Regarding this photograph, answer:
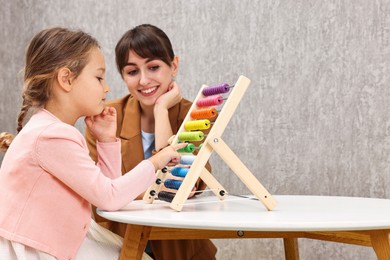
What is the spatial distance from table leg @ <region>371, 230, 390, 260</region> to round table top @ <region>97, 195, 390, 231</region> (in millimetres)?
39

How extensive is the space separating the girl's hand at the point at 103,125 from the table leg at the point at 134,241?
15.6 inches

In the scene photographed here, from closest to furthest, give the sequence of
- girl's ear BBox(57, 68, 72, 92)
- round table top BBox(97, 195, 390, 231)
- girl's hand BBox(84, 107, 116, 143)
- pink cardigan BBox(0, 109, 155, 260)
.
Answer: round table top BBox(97, 195, 390, 231) → pink cardigan BBox(0, 109, 155, 260) → girl's ear BBox(57, 68, 72, 92) → girl's hand BBox(84, 107, 116, 143)

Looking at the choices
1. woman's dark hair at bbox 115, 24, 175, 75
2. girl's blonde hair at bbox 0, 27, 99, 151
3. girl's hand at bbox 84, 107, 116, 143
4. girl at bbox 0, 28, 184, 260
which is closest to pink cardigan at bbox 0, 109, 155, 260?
girl at bbox 0, 28, 184, 260

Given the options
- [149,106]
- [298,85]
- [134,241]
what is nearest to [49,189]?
[134,241]

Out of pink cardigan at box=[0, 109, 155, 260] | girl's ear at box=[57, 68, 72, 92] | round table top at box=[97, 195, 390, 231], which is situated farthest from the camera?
girl's ear at box=[57, 68, 72, 92]

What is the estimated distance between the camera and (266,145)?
8.86 ft

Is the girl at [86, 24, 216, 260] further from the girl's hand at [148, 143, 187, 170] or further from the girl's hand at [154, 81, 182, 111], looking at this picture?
the girl's hand at [148, 143, 187, 170]

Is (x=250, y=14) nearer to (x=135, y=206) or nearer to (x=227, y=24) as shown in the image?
(x=227, y=24)

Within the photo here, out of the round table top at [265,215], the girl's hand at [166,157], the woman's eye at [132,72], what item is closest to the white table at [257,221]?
the round table top at [265,215]

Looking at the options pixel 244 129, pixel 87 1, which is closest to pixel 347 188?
pixel 244 129

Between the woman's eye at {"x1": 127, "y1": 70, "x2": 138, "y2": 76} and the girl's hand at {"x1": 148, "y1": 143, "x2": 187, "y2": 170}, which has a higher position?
the woman's eye at {"x1": 127, "y1": 70, "x2": 138, "y2": 76}

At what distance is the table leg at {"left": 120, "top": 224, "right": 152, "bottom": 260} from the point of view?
5.15ft

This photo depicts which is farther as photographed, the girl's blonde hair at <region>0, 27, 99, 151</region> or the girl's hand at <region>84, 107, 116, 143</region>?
the girl's hand at <region>84, 107, 116, 143</region>

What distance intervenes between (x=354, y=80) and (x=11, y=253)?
1540mm
